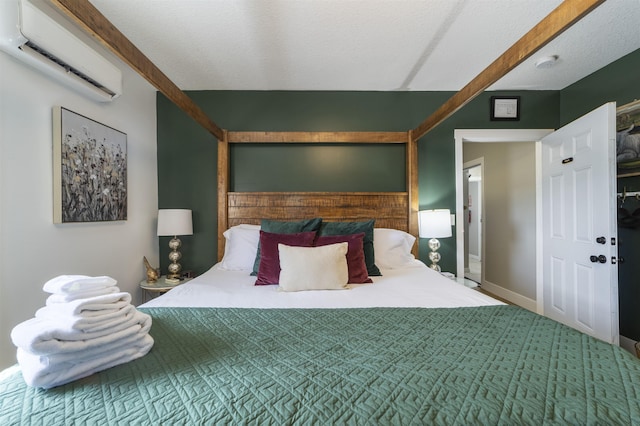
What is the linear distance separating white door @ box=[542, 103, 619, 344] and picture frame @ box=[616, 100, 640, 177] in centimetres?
34

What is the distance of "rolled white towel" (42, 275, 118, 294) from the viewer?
2.93 ft

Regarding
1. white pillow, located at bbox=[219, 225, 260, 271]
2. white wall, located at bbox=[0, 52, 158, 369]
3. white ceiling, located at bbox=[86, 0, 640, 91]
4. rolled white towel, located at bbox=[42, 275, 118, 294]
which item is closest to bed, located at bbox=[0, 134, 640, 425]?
rolled white towel, located at bbox=[42, 275, 118, 294]

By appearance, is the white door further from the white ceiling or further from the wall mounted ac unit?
the wall mounted ac unit

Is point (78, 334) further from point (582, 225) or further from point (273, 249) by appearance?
point (582, 225)

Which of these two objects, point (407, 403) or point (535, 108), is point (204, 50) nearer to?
point (407, 403)

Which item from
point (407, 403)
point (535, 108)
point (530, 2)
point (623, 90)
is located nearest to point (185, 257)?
point (407, 403)

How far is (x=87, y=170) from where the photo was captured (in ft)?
6.56

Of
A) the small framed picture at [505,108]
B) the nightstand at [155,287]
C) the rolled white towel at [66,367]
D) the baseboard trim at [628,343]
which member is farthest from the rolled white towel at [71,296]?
the baseboard trim at [628,343]

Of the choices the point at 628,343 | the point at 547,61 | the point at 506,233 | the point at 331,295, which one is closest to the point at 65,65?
the point at 331,295

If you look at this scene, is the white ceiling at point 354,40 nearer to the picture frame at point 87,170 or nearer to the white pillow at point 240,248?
the picture frame at point 87,170

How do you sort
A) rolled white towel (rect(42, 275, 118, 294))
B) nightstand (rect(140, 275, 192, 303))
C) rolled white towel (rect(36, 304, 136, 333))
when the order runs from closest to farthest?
rolled white towel (rect(36, 304, 136, 333)) → rolled white towel (rect(42, 275, 118, 294)) → nightstand (rect(140, 275, 192, 303))

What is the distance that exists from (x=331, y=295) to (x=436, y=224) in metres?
1.42

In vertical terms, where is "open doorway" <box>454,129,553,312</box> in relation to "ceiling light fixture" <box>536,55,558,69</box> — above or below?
below

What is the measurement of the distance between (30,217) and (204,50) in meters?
1.62
